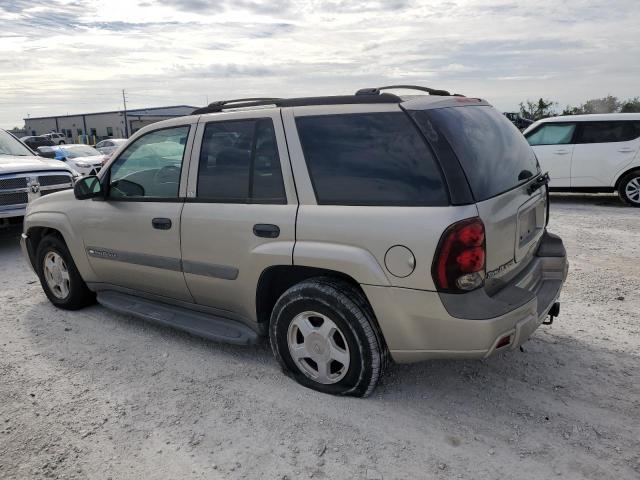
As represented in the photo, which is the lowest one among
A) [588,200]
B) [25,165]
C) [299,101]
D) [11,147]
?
[588,200]

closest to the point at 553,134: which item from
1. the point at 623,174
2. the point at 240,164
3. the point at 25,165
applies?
the point at 623,174

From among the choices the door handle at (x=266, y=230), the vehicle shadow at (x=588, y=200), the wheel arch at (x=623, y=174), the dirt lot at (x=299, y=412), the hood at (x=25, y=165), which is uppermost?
the hood at (x=25, y=165)

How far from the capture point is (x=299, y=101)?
132 inches

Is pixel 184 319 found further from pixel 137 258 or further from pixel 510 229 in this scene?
pixel 510 229

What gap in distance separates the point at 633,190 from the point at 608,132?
1.16 meters

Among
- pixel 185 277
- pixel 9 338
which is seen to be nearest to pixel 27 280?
pixel 9 338

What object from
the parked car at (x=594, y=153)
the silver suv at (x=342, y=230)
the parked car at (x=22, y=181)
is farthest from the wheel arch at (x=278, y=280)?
the parked car at (x=594, y=153)

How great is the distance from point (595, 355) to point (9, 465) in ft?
12.2

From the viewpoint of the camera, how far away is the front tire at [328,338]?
9.84ft

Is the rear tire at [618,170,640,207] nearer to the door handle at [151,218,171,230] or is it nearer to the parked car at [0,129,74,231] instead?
the door handle at [151,218,171,230]

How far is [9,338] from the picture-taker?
439cm

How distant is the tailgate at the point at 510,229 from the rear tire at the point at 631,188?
7146mm

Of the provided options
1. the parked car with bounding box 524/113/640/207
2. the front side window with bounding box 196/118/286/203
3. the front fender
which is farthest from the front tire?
the parked car with bounding box 524/113/640/207

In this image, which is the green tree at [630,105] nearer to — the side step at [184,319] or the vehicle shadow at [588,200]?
the vehicle shadow at [588,200]
